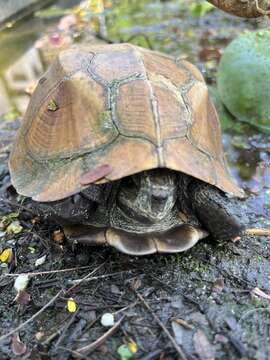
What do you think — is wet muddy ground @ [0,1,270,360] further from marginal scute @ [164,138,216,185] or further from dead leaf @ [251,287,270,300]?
marginal scute @ [164,138,216,185]

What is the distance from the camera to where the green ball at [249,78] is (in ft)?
10.8

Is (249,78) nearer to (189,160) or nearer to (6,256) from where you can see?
(189,160)

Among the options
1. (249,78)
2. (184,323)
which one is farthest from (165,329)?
(249,78)

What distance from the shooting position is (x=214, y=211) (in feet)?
6.66

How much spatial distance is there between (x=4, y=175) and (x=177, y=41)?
2.85m

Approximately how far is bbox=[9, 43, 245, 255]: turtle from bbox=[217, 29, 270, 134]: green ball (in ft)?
3.86

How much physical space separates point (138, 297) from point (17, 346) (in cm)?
52

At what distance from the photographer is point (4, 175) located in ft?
9.39

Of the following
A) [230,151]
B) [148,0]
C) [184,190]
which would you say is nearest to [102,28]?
[148,0]

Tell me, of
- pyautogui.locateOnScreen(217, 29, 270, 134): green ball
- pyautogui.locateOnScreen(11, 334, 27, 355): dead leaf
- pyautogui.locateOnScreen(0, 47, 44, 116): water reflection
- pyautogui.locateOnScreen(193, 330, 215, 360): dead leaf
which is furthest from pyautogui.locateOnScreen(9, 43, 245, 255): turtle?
pyautogui.locateOnScreen(0, 47, 44, 116): water reflection

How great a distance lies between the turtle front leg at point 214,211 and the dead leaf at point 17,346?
0.96 meters

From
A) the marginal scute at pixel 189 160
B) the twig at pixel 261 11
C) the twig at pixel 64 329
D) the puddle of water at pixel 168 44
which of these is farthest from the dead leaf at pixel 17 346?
the twig at pixel 261 11

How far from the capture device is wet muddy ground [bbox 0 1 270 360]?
5.71ft

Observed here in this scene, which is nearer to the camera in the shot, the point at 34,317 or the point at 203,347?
the point at 203,347
